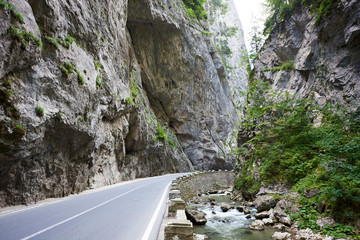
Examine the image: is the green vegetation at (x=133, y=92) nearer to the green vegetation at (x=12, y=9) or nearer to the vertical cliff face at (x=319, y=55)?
the green vegetation at (x=12, y=9)

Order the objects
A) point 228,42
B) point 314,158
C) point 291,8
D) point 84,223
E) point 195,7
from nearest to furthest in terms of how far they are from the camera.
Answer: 1. point 84,223
2. point 314,158
3. point 291,8
4. point 195,7
5. point 228,42

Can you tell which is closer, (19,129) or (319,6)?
(19,129)

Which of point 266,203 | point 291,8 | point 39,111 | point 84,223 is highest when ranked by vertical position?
point 291,8

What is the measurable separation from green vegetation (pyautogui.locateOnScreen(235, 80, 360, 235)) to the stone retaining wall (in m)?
5.10

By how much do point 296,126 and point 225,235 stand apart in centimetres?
936

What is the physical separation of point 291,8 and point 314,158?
62.9ft

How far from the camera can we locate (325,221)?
8.19 metres

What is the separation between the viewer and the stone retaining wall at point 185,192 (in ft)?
11.6

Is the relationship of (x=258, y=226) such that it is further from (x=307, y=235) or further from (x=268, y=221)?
(x=307, y=235)

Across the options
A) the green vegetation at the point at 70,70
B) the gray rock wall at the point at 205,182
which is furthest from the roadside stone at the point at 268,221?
the green vegetation at the point at 70,70

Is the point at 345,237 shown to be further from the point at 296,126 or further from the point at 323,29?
the point at 323,29

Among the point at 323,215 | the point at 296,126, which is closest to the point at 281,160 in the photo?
the point at 296,126

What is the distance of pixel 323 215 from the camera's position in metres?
8.44

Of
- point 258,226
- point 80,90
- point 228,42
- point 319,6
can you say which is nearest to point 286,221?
point 258,226
